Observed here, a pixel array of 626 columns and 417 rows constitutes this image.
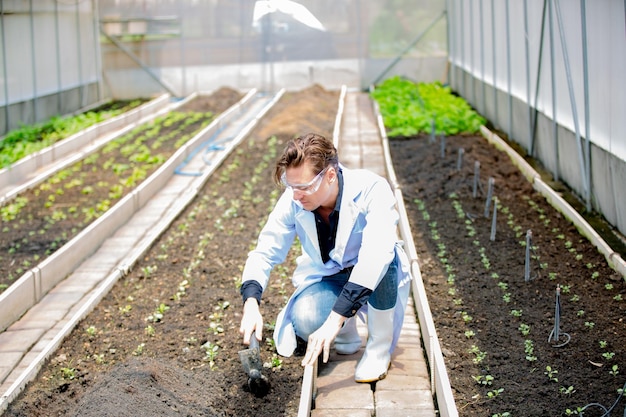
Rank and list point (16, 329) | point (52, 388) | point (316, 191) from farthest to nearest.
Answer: point (16, 329) → point (52, 388) → point (316, 191)

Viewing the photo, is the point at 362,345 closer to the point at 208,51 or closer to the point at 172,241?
the point at 172,241

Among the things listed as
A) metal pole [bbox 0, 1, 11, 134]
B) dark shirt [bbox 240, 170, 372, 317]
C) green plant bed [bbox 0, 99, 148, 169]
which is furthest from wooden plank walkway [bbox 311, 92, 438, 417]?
metal pole [bbox 0, 1, 11, 134]

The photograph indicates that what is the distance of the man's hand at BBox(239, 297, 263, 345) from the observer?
350cm

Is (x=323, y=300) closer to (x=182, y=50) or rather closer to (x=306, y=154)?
(x=306, y=154)

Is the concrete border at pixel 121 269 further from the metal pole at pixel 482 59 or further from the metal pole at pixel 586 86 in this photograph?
the metal pole at pixel 586 86

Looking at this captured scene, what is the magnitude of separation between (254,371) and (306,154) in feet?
3.63

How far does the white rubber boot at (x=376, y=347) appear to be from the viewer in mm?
4074

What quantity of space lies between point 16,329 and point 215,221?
247 centimetres

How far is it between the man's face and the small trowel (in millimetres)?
731

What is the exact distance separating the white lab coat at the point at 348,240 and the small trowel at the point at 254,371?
14cm

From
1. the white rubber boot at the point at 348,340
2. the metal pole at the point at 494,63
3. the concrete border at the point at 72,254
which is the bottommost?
the white rubber boot at the point at 348,340

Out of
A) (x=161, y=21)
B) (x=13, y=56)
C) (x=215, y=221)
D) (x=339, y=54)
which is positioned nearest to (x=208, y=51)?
(x=161, y=21)

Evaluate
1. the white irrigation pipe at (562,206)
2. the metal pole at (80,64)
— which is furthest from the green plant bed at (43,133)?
the white irrigation pipe at (562,206)

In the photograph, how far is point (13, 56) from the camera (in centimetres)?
1248
